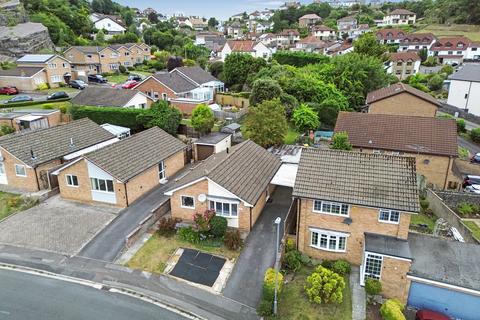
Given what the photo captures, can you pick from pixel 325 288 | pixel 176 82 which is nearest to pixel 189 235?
pixel 325 288

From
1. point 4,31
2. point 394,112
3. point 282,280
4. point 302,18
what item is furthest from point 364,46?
point 302,18

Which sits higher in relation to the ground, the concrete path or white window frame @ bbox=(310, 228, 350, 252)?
white window frame @ bbox=(310, 228, 350, 252)

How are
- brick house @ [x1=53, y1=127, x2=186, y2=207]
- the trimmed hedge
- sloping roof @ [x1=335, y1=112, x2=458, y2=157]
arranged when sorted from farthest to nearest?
the trimmed hedge → sloping roof @ [x1=335, y1=112, x2=458, y2=157] → brick house @ [x1=53, y1=127, x2=186, y2=207]

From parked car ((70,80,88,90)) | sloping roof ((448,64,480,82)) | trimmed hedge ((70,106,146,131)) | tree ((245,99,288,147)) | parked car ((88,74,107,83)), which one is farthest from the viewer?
parked car ((88,74,107,83))

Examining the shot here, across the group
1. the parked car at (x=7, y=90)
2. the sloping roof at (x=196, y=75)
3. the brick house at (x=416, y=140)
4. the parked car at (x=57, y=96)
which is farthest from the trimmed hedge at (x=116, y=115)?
the brick house at (x=416, y=140)

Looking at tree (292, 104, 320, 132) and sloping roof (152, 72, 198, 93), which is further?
sloping roof (152, 72, 198, 93)

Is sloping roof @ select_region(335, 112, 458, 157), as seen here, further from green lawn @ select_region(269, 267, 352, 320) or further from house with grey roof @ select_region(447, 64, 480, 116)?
house with grey roof @ select_region(447, 64, 480, 116)

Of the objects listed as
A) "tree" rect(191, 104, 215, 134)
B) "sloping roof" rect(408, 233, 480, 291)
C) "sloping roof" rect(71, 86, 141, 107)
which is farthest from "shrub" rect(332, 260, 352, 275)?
"sloping roof" rect(71, 86, 141, 107)
